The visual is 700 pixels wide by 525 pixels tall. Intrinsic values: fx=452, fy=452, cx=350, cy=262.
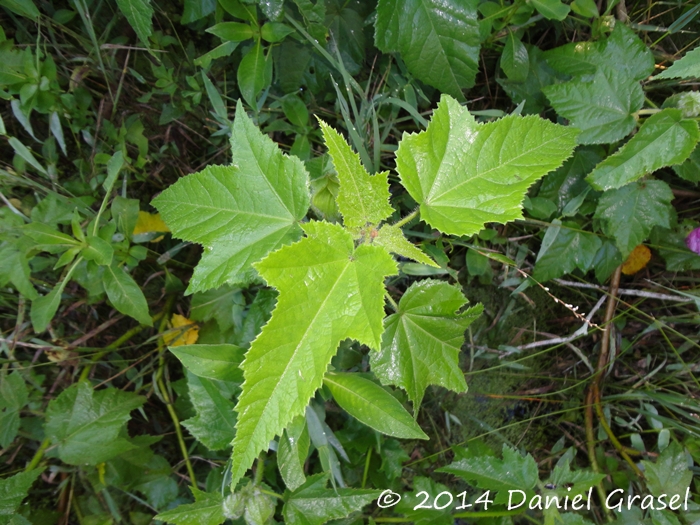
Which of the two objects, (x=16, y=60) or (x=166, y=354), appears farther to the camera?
(x=166, y=354)

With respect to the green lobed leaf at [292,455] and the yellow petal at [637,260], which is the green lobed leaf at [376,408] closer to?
the green lobed leaf at [292,455]

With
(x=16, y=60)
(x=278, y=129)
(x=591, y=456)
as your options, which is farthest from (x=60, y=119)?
(x=591, y=456)

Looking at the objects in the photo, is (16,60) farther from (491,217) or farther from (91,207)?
(491,217)

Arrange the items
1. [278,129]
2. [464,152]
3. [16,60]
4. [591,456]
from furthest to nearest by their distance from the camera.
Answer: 1. [591,456]
2. [278,129]
3. [16,60]
4. [464,152]

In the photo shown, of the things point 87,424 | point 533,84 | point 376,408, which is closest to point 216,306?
point 87,424

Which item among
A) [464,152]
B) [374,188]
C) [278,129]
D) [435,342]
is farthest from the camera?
[278,129]

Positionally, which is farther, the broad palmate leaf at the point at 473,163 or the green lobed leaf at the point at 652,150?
the green lobed leaf at the point at 652,150

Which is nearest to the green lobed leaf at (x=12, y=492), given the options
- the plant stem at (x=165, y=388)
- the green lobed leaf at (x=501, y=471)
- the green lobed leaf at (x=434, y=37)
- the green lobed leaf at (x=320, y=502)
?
the plant stem at (x=165, y=388)

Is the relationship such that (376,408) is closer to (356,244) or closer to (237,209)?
(356,244)
